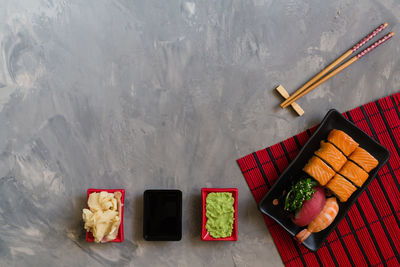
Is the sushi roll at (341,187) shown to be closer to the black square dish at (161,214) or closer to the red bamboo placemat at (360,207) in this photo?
the red bamboo placemat at (360,207)

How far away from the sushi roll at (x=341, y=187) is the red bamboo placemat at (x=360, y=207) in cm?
22

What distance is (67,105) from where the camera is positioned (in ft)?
7.75

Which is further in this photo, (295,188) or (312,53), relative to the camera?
(312,53)

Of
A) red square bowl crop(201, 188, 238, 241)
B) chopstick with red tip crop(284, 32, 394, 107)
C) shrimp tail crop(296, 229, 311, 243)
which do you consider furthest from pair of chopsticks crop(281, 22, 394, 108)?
shrimp tail crop(296, 229, 311, 243)

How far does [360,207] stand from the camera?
2.34m

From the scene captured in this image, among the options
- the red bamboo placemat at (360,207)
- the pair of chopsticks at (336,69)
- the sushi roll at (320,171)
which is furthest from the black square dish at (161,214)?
the pair of chopsticks at (336,69)

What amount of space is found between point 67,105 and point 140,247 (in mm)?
1001

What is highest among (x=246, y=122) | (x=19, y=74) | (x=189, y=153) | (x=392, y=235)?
(x=19, y=74)

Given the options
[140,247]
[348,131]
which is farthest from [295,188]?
[140,247]

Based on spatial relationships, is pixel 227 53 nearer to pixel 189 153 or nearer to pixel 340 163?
pixel 189 153

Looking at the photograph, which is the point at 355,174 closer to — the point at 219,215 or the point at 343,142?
the point at 343,142

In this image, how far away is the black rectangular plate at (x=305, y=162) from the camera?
2.23 metres

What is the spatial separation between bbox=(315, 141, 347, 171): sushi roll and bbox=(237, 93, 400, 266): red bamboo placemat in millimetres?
180

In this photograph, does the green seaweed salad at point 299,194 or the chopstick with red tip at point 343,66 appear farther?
the chopstick with red tip at point 343,66
